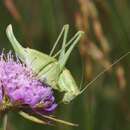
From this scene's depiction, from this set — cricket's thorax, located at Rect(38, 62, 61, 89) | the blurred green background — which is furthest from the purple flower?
the blurred green background

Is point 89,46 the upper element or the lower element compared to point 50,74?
upper

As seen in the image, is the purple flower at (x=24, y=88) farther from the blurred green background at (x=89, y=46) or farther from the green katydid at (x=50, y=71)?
the blurred green background at (x=89, y=46)

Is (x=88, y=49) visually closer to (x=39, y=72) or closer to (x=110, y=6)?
(x=110, y=6)

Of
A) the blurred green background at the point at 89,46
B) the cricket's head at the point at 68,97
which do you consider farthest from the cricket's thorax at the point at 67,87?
the blurred green background at the point at 89,46

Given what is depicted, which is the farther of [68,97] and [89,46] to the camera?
[89,46]

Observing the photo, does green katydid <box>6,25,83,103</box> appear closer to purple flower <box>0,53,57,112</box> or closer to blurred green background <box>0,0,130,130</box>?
purple flower <box>0,53,57,112</box>

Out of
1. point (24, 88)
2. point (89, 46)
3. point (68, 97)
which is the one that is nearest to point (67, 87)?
point (68, 97)

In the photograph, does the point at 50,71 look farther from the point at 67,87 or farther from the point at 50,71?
the point at 67,87
